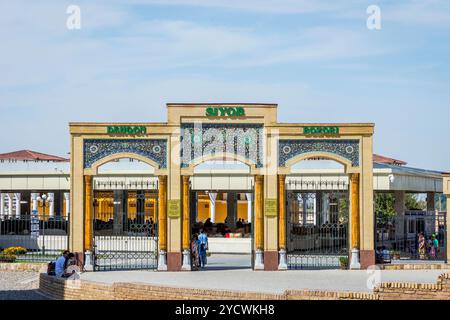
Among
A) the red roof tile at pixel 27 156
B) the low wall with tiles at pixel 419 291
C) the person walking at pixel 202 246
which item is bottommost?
the low wall with tiles at pixel 419 291

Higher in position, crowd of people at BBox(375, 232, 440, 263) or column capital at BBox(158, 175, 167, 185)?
column capital at BBox(158, 175, 167, 185)

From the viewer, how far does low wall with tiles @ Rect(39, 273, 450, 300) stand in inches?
773

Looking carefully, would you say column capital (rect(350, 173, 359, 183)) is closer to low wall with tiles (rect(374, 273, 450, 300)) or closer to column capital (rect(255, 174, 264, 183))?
column capital (rect(255, 174, 264, 183))

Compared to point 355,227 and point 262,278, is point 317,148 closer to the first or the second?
point 355,227

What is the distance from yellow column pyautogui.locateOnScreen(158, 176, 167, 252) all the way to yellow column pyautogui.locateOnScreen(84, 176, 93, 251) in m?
2.09

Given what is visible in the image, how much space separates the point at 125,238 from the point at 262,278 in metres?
15.2

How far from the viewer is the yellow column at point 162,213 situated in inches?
1203

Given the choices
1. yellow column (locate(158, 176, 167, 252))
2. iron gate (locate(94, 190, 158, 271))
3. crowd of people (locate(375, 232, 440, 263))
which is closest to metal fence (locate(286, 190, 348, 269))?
crowd of people (locate(375, 232, 440, 263))

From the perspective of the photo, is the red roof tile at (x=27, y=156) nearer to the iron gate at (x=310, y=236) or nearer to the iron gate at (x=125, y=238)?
the iron gate at (x=125, y=238)

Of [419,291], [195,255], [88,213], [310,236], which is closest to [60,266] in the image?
[88,213]

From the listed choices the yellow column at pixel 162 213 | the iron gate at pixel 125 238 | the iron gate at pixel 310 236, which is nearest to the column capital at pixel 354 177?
the iron gate at pixel 310 236

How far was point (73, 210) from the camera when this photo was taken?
30.7m

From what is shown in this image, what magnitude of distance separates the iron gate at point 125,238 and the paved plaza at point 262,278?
6.76 feet

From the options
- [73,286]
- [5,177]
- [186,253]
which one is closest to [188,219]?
[186,253]
